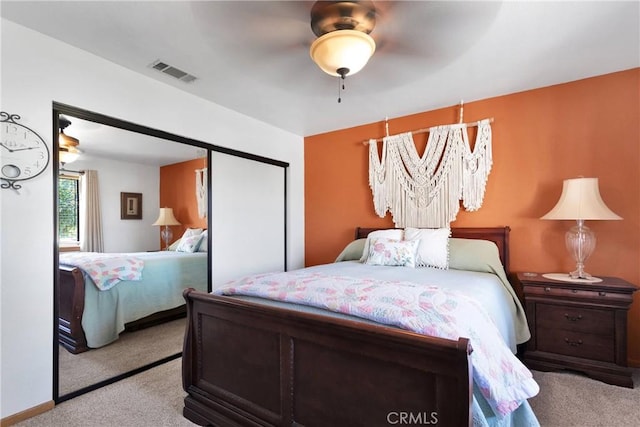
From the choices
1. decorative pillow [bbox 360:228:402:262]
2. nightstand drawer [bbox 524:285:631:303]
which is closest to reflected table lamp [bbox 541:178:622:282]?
nightstand drawer [bbox 524:285:631:303]

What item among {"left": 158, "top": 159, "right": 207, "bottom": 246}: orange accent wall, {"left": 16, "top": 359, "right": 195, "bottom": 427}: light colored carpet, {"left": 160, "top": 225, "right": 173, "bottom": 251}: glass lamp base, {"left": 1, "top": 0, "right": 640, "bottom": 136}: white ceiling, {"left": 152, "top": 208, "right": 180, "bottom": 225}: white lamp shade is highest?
{"left": 1, "top": 0, "right": 640, "bottom": 136}: white ceiling

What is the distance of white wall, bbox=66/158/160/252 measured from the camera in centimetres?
254

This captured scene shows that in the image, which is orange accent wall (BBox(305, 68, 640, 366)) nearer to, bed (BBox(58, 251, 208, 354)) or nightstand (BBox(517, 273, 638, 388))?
nightstand (BBox(517, 273, 638, 388))

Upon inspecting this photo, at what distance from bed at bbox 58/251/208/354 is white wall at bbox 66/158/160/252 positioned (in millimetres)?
97

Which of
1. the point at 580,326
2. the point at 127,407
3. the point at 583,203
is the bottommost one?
the point at 127,407

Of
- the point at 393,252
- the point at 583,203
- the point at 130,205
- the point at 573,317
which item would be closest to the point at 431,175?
the point at 393,252

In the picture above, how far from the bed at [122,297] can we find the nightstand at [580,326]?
9.58 feet

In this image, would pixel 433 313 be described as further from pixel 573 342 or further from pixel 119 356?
pixel 119 356

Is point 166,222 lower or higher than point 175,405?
higher

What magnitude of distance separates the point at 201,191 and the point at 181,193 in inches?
8.2

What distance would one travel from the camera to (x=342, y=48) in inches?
70.0

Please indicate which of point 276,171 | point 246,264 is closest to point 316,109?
point 276,171

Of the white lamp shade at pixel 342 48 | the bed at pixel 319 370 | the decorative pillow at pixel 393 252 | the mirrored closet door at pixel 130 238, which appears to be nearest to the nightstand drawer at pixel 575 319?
the bed at pixel 319 370

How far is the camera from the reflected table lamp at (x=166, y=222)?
2854 mm
